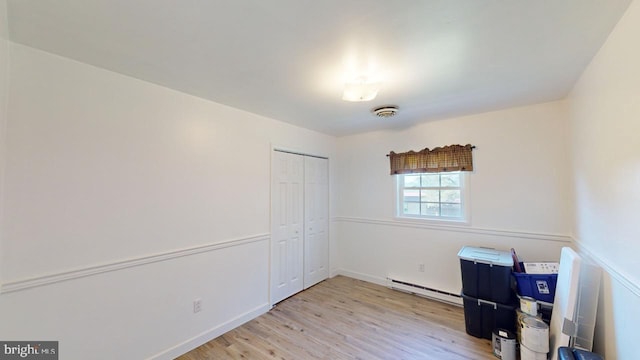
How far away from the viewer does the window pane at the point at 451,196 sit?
133 inches

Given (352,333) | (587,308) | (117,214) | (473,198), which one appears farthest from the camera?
(473,198)

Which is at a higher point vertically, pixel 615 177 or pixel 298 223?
pixel 615 177

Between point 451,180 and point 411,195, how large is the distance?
0.59 meters

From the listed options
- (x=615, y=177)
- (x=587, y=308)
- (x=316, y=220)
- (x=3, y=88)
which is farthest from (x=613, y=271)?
(x=3, y=88)

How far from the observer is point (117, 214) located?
1.97m

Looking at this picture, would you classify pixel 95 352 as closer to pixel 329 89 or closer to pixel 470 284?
pixel 329 89

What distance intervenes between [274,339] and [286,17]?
2.78 m

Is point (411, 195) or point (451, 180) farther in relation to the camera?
point (411, 195)

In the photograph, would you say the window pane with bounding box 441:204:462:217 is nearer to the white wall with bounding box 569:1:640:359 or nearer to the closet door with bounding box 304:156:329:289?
the white wall with bounding box 569:1:640:359

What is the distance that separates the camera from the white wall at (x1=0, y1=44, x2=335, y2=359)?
1.61 metres

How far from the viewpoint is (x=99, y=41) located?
156 centimetres

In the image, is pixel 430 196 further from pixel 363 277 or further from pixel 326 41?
pixel 326 41

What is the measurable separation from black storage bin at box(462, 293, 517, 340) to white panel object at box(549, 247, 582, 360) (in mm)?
312

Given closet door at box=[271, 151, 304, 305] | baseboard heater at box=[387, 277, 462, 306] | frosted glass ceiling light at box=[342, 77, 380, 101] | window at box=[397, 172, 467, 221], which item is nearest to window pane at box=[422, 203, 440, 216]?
window at box=[397, 172, 467, 221]
